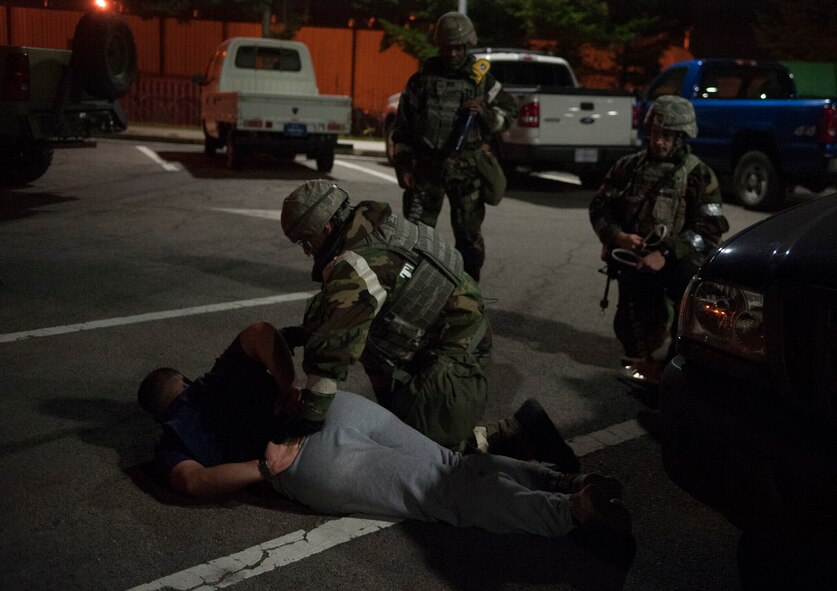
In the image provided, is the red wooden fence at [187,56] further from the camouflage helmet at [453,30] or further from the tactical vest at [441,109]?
the camouflage helmet at [453,30]

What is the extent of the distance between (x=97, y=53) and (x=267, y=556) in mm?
8293

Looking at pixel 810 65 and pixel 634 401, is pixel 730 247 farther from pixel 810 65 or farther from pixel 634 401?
pixel 810 65

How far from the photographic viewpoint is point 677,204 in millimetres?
5141

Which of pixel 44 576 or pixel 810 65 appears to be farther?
pixel 810 65

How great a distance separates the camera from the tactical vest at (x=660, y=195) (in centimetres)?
512

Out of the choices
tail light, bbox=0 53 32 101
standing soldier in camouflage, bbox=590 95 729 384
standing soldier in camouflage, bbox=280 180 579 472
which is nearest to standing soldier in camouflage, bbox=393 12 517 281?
Answer: standing soldier in camouflage, bbox=590 95 729 384

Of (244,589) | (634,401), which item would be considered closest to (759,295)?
(244,589)

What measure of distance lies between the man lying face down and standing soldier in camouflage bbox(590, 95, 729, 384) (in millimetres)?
1955

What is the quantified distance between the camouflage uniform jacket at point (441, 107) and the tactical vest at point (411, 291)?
2.85m

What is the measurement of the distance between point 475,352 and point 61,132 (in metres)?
7.54

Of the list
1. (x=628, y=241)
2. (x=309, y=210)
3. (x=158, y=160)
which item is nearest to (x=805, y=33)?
(x=158, y=160)

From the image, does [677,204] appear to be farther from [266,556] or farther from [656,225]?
[266,556]

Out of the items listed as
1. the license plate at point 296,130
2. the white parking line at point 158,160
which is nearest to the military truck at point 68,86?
the license plate at point 296,130

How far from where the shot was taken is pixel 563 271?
8250mm
